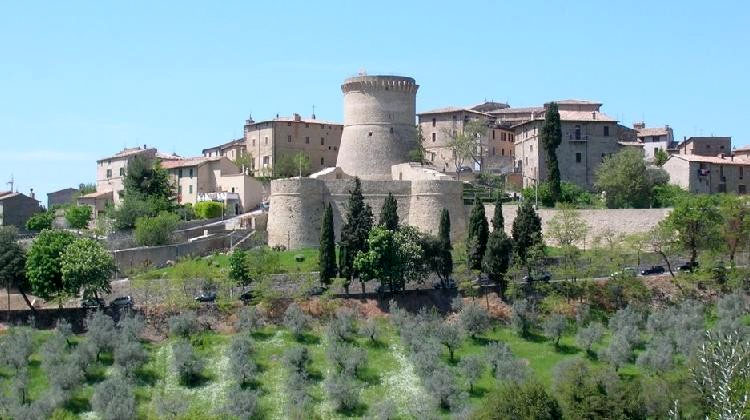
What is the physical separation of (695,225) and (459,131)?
24439 mm

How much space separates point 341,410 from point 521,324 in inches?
462

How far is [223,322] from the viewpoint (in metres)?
54.5

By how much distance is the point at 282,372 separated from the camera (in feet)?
159

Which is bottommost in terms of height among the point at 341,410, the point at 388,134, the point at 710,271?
the point at 341,410

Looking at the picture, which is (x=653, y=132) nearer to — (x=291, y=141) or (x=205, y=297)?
(x=291, y=141)

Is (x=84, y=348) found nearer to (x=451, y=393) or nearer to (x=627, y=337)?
(x=451, y=393)

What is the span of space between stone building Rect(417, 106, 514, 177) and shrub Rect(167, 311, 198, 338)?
91.7 ft

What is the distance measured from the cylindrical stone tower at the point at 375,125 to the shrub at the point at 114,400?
31201 mm

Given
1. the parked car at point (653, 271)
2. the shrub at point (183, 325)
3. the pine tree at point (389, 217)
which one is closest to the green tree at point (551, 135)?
the parked car at point (653, 271)

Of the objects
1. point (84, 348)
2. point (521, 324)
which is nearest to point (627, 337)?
point (521, 324)

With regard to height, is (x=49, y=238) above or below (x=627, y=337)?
above

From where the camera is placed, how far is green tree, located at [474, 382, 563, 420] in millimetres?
39938

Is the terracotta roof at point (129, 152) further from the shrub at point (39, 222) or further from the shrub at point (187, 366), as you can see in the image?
the shrub at point (187, 366)

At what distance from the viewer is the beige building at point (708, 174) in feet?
236
